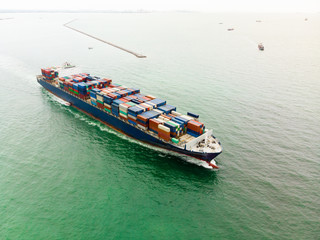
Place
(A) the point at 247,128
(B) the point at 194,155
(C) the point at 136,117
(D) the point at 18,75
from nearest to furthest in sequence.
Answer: (B) the point at 194,155 < (C) the point at 136,117 < (A) the point at 247,128 < (D) the point at 18,75

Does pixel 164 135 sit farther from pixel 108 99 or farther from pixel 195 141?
pixel 108 99

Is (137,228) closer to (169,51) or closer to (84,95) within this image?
(84,95)

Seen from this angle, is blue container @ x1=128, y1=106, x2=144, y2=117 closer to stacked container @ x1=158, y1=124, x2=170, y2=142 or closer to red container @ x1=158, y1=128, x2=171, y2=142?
stacked container @ x1=158, y1=124, x2=170, y2=142

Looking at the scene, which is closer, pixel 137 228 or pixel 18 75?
pixel 137 228

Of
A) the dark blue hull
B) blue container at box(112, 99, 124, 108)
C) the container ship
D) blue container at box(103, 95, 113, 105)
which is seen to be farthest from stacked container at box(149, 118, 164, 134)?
blue container at box(103, 95, 113, 105)

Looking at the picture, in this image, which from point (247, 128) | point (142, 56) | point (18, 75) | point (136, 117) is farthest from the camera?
point (142, 56)

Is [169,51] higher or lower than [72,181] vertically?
higher

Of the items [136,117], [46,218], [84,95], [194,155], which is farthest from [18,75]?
[194,155]

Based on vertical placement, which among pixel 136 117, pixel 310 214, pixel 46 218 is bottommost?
pixel 46 218
